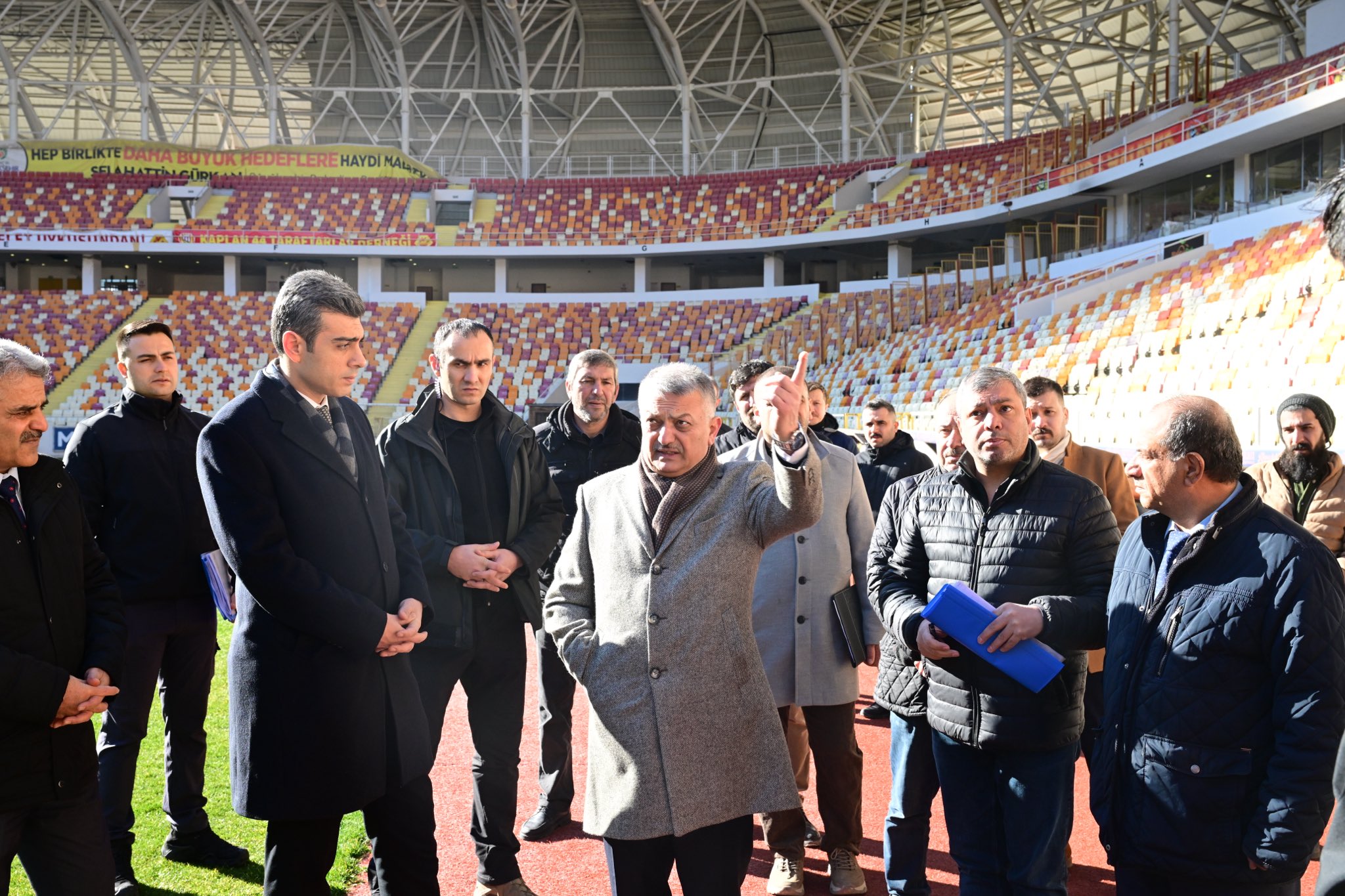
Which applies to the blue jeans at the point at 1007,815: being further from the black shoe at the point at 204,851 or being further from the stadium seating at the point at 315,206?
the stadium seating at the point at 315,206

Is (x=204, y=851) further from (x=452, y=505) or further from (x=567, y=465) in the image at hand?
(x=567, y=465)

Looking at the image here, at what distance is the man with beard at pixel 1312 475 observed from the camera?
191 inches

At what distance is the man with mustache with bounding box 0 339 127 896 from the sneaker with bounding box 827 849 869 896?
2481mm

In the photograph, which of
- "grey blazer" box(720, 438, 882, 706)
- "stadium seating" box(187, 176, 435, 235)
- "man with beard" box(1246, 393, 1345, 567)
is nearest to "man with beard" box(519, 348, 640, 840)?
"grey blazer" box(720, 438, 882, 706)

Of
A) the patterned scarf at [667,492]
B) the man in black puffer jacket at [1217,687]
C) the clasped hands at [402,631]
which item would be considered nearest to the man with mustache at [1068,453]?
the man in black puffer jacket at [1217,687]

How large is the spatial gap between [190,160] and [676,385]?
3882cm

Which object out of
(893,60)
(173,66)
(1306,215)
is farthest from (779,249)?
(173,66)

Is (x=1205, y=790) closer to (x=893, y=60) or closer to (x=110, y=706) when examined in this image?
(x=110, y=706)

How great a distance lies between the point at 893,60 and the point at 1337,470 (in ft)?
93.0

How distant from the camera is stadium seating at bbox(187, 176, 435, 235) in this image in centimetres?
3500

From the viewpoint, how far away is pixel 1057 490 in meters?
3.23

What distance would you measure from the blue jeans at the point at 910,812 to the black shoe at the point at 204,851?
256cm

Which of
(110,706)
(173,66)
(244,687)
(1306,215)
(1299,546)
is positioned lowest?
(110,706)

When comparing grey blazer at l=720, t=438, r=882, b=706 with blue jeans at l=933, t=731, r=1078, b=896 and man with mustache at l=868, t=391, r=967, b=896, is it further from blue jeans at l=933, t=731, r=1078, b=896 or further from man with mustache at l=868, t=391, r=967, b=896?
blue jeans at l=933, t=731, r=1078, b=896
